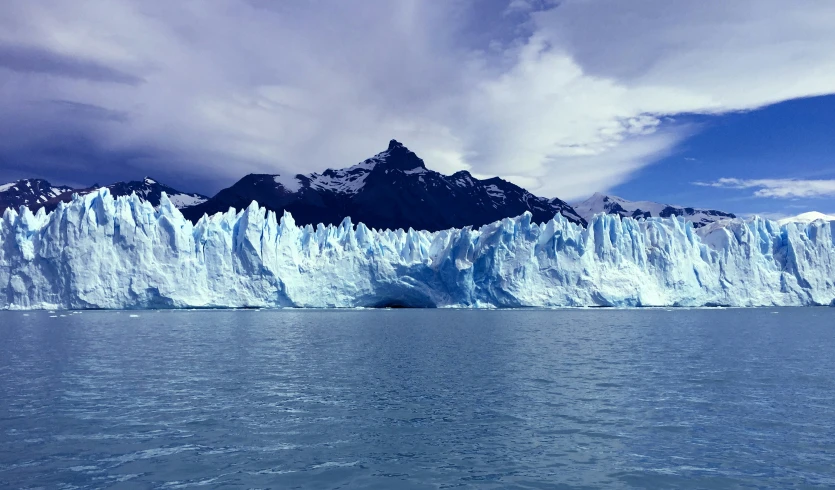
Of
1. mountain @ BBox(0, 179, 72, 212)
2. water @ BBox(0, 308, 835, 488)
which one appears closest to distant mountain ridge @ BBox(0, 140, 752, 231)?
mountain @ BBox(0, 179, 72, 212)

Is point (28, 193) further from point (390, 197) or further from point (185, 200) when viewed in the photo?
point (390, 197)

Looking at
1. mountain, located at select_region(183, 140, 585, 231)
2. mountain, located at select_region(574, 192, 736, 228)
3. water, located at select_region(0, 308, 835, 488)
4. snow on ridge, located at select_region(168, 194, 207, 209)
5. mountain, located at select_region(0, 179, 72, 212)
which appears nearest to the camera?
water, located at select_region(0, 308, 835, 488)

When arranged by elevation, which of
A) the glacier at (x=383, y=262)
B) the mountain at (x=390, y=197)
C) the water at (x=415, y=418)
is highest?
the mountain at (x=390, y=197)

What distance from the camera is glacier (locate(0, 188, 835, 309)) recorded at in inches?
1796

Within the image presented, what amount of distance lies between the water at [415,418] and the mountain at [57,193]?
134m

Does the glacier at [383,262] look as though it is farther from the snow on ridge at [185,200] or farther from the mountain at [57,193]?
the mountain at [57,193]

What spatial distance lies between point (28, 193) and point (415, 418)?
186 metres

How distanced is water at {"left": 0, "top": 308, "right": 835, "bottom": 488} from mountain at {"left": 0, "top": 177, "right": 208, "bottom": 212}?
133948 millimetres

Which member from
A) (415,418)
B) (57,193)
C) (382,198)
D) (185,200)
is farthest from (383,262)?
(57,193)

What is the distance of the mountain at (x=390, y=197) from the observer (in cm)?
12744

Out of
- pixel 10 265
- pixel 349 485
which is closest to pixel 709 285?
pixel 349 485

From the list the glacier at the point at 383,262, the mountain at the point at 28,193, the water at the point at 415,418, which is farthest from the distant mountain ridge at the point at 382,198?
the water at the point at 415,418

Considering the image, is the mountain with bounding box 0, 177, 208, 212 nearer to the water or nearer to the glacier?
the glacier

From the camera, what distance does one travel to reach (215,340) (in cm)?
2423
